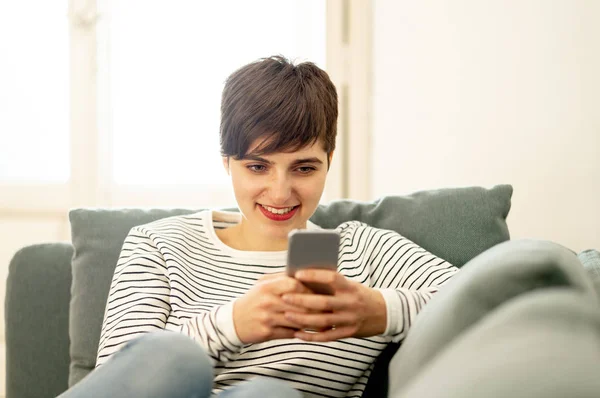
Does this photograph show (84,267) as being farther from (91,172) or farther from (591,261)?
(91,172)

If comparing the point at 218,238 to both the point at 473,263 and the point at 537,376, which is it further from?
the point at 537,376

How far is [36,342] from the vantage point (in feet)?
5.10

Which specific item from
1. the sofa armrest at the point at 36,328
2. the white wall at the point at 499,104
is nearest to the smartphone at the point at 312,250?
the sofa armrest at the point at 36,328

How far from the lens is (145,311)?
1302 mm

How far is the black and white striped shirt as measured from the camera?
1234 mm

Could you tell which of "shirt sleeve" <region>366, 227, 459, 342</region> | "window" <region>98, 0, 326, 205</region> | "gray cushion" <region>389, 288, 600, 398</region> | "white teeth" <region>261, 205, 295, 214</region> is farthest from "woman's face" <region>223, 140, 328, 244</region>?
"window" <region>98, 0, 326, 205</region>

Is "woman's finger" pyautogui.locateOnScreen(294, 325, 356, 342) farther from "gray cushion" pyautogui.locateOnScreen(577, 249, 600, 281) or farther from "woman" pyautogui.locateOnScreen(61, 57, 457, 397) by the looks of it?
"gray cushion" pyautogui.locateOnScreen(577, 249, 600, 281)

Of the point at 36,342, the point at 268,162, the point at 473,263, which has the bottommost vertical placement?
the point at 36,342

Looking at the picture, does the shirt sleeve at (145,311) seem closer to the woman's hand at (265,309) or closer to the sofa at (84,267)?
the woman's hand at (265,309)

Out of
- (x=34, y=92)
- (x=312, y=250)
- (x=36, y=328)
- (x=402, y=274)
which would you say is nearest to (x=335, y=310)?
(x=312, y=250)

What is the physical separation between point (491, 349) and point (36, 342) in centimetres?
120

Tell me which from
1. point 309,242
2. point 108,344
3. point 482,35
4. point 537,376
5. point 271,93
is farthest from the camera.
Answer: point 482,35

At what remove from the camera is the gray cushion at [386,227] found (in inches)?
58.7

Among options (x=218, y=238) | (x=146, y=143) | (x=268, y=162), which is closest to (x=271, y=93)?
(x=268, y=162)
